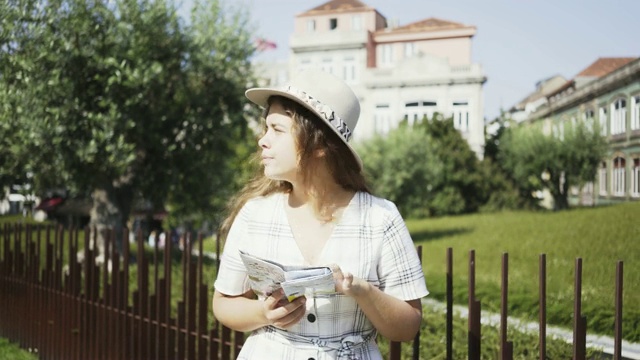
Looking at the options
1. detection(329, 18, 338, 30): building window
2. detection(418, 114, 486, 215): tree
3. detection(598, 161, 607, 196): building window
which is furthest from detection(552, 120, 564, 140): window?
detection(329, 18, 338, 30): building window

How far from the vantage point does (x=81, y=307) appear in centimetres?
529

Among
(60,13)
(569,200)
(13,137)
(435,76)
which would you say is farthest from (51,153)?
(435,76)

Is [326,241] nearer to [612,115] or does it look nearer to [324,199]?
[324,199]

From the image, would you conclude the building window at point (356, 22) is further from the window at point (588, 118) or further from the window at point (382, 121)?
the window at point (588, 118)

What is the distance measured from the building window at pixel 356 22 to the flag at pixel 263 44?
65.5 ft

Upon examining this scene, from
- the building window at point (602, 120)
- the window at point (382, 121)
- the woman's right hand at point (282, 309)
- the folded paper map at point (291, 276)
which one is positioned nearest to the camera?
the folded paper map at point (291, 276)

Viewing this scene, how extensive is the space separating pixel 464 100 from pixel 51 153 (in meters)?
19.1

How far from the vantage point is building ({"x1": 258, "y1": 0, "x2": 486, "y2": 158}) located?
27.3 meters

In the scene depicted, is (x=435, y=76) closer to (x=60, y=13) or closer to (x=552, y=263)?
(x=60, y=13)

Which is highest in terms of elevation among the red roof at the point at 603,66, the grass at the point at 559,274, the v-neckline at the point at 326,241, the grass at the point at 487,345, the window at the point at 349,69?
the window at the point at 349,69

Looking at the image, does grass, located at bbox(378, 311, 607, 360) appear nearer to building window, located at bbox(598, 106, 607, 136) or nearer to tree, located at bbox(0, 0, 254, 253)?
building window, located at bbox(598, 106, 607, 136)

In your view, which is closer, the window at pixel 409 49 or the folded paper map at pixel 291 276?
the folded paper map at pixel 291 276

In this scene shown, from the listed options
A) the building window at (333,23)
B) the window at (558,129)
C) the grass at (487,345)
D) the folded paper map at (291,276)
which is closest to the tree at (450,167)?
the building window at (333,23)

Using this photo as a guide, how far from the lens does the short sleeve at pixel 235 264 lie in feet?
7.63
